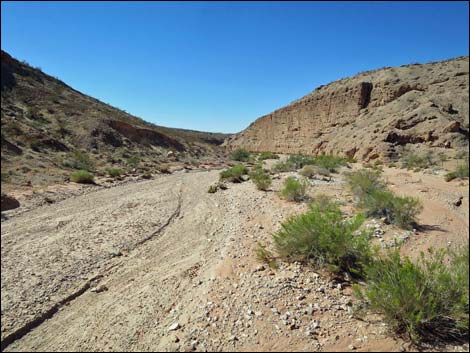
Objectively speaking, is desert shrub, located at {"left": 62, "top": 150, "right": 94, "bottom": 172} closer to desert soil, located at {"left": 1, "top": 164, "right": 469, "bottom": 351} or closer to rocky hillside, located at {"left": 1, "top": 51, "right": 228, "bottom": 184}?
rocky hillside, located at {"left": 1, "top": 51, "right": 228, "bottom": 184}

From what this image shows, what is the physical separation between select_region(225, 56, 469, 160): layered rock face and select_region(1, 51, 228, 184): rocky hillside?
45.1 ft

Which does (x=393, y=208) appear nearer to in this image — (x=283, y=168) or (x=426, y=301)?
(x=426, y=301)

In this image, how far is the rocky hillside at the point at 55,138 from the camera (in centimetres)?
1373

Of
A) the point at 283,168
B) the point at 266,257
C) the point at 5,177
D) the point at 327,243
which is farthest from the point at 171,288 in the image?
the point at 283,168

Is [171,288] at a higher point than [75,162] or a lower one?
lower

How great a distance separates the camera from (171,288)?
452 centimetres

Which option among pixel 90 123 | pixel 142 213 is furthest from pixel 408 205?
pixel 90 123

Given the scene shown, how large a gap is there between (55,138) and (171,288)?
19.4m

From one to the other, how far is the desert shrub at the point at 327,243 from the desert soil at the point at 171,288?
10.2 inches

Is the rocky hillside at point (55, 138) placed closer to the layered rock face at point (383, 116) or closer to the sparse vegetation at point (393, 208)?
the sparse vegetation at point (393, 208)

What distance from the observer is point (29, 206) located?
8453 mm

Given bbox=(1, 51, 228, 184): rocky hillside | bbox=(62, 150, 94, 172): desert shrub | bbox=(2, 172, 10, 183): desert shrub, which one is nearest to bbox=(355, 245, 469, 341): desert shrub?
bbox=(2, 172, 10, 183): desert shrub

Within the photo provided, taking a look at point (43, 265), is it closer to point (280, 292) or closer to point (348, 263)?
point (280, 292)

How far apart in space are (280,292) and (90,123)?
83.8 feet
